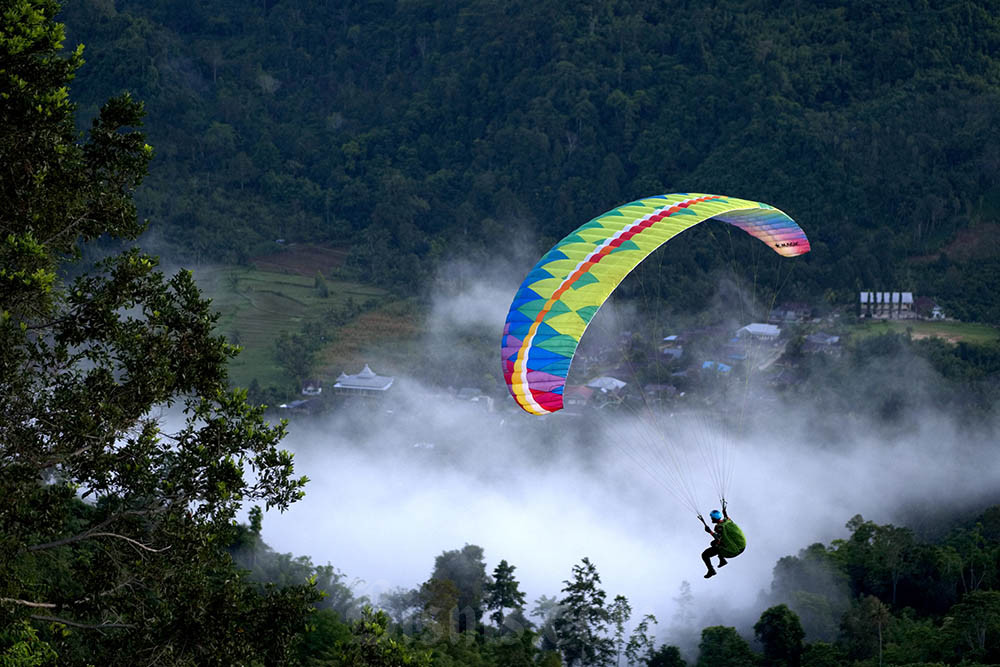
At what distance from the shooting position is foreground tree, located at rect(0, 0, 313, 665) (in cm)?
1231

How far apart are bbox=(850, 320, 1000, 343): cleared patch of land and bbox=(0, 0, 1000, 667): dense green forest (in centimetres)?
128

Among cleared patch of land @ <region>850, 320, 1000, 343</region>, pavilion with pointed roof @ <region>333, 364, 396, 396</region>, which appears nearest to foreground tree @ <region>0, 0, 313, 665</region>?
pavilion with pointed roof @ <region>333, 364, 396, 396</region>

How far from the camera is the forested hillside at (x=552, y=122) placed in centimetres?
6494

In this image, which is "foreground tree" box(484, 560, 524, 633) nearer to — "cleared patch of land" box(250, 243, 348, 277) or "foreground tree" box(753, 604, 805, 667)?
"foreground tree" box(753, 604, 805, 667)

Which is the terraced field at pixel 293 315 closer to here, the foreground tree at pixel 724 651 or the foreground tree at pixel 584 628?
the foreground tree at pixel 584 628

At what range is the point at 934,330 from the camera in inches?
2237

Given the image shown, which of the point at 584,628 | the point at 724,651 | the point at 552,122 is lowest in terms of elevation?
the point at 724,651

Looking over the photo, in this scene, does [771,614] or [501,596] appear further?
[501,596]

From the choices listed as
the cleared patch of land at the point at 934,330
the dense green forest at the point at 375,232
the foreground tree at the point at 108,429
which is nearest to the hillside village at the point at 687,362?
the cleared patch of land at the point at 934,330

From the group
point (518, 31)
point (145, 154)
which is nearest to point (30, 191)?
point (145, 154)

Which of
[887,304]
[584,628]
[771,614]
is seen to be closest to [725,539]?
[771,614]

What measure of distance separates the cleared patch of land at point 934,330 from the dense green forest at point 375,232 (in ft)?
4.20

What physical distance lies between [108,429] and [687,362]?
47266 mm

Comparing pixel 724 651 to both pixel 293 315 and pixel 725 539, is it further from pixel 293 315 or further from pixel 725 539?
pixel 293 315
